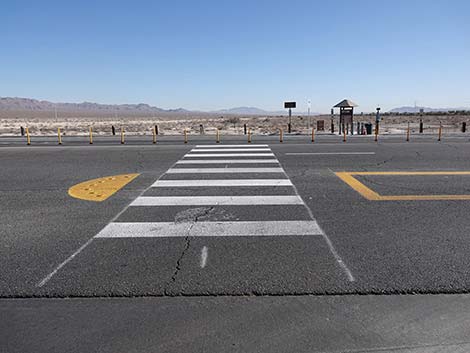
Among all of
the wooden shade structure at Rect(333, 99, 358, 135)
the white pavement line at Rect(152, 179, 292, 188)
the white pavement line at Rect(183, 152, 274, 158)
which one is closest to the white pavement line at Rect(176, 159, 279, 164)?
→ the white pavement line at Rect(183, 152, 274, 158)

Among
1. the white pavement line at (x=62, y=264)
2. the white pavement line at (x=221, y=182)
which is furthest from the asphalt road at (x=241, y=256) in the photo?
the white pavement line at (x=221, y=182)

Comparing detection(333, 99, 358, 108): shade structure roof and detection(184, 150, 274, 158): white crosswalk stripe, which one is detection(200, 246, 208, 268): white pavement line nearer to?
detection(184, 150, 274, 158): white crosswalk stripe

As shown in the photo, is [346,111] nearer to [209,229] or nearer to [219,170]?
[219,170]

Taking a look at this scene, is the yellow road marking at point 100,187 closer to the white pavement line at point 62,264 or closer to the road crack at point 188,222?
the road crack at point 188,222

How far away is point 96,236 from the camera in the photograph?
5238mm

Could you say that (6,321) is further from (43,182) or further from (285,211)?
(43,182)

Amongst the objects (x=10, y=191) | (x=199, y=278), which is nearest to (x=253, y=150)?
(x=10, y=191)

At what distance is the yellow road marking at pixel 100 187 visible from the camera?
25.1ft

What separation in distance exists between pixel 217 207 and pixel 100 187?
3.55 metres

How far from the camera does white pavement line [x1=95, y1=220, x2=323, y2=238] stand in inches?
208

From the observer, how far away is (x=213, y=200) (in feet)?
23.7

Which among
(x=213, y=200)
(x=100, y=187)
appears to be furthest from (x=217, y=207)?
(x=100, y=187)

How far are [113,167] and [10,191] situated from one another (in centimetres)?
363

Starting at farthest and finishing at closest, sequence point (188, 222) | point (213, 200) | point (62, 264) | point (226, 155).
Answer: point (226, 155)
point (213, 200)
point (188, 222)
point (62, 264)
